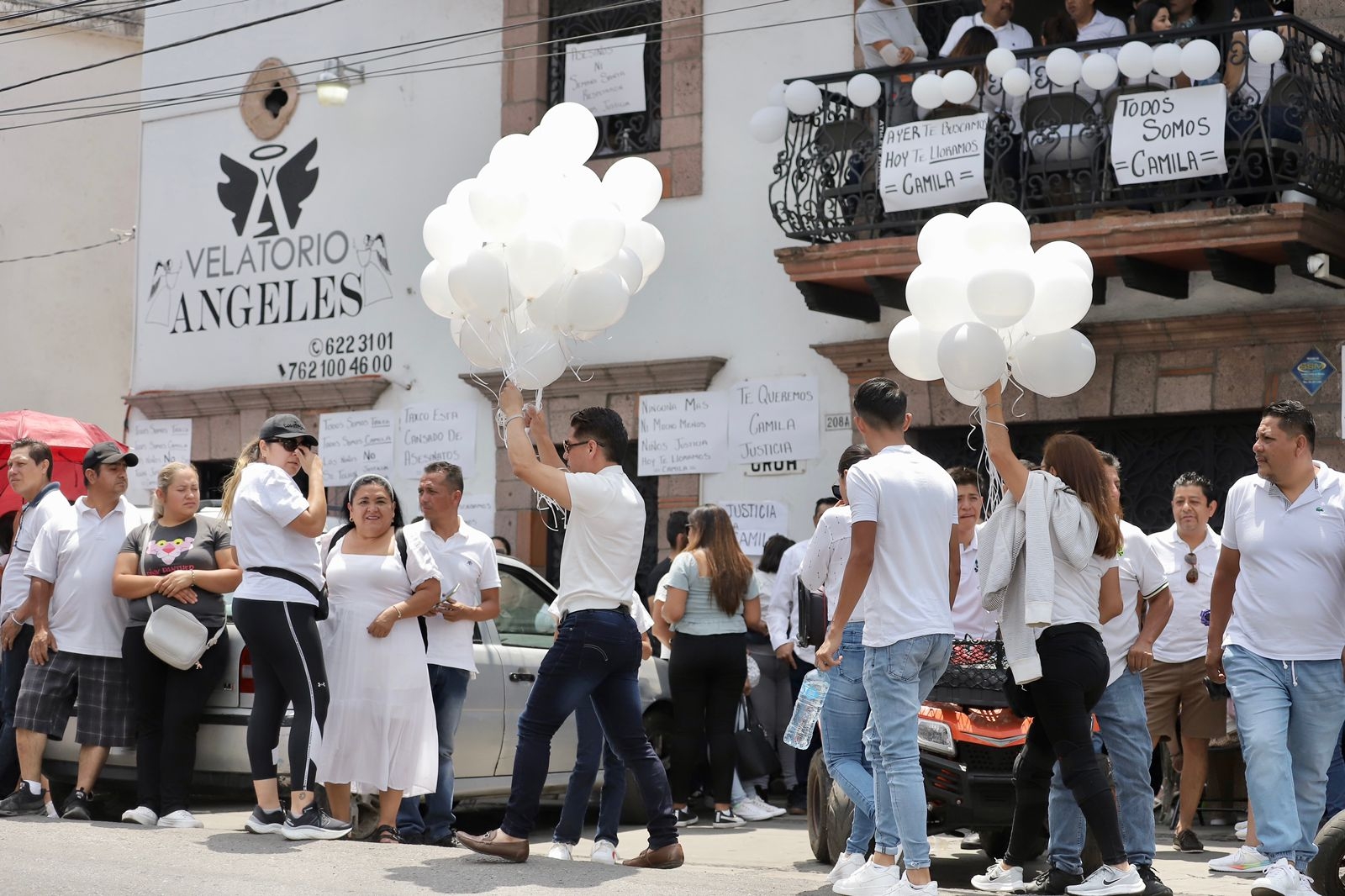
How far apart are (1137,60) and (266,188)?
8.42 metres

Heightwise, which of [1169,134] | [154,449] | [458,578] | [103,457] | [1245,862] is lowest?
[1245,862]

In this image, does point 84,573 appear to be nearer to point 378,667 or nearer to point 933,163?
point 378,667

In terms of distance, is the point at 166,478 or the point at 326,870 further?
the point at 166,478

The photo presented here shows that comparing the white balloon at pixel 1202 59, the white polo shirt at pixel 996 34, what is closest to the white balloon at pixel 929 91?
the white polo shirt at pixel 996 34

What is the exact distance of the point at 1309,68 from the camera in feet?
38.1

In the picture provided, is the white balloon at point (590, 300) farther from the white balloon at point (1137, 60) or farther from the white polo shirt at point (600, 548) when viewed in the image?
the white balloon at point (1137, 60)

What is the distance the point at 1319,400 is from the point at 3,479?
30.5 feet

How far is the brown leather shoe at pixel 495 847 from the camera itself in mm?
7184

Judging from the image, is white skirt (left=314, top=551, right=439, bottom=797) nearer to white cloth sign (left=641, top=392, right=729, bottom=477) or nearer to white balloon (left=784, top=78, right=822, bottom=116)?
white balloon (left=784, top=78, right=822, bottom=116)

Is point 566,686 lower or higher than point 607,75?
lower

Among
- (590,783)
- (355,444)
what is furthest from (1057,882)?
(355,444)

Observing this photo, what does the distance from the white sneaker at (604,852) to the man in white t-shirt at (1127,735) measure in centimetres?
183

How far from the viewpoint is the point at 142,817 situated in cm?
863

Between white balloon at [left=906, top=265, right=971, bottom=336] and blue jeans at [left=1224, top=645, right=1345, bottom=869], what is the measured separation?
1.81 m
